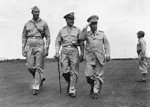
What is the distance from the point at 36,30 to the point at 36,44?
46 cm

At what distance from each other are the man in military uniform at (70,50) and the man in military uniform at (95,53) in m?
0.30

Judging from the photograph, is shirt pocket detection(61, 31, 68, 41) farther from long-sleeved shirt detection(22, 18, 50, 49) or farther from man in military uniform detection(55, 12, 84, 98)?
long-sleeved shirt detection(22, 18, 50, 49)

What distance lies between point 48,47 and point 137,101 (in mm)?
3316

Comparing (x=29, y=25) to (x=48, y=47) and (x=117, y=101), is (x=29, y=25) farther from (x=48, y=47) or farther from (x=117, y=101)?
(x=117, y=101)

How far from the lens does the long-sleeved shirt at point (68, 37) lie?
11.0 m

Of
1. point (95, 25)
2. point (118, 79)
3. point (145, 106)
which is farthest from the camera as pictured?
point (118, 79)

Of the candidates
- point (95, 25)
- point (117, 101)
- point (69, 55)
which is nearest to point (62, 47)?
point (69, 55)

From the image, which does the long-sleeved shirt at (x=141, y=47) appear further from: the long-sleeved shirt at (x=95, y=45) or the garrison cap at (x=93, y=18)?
the garrison cap at (x=93, y=18)

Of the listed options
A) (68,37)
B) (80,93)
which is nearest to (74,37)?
(68,37)

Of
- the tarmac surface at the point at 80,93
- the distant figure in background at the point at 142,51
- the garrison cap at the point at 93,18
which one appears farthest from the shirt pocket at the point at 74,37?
the distant figure in background at the point at 142,51

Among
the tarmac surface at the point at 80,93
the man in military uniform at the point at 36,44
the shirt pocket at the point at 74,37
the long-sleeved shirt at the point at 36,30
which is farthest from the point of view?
the long-sleeved shirt at the point at 36,30

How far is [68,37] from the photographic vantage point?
434 inches

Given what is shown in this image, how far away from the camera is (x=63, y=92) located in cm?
1154

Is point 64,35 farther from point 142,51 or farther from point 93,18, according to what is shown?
point 142,51
